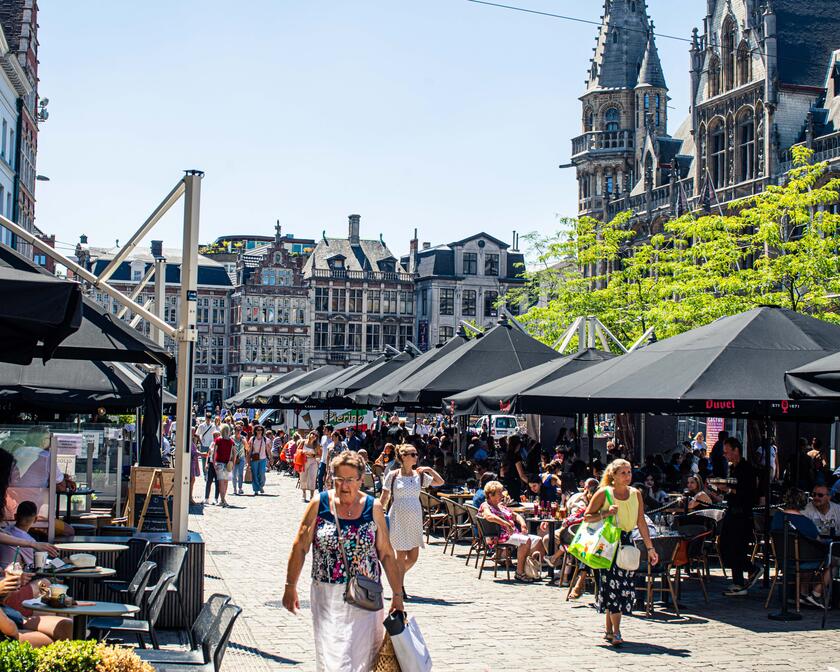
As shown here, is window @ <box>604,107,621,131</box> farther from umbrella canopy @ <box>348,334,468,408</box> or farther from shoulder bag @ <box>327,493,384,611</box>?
shoulder bag @ <box>327,493,384,611</box>

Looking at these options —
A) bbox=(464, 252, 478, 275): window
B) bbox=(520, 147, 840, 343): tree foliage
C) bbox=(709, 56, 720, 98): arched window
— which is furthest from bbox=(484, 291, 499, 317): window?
bbox=(520, 147, 840, 343): tree foliage

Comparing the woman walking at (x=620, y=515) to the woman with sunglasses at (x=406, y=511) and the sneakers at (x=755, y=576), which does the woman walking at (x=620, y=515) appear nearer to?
the woman with sunglasses at (x=406, y=511)

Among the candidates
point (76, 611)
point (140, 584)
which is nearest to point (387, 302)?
point (140, 584)

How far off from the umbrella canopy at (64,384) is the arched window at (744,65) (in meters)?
44.6

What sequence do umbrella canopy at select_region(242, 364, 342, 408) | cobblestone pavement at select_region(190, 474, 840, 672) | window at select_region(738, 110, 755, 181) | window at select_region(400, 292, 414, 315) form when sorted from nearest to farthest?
cobblestone pavement at select_region(190, 474, 840, 672)
umbrella canopy at select_region(242, 364, 342, 408)
window at select_region(738, 110, 755, 181)
window at select_region(400, 292, 414, 315)

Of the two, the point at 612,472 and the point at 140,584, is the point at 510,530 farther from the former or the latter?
the point at 140,584

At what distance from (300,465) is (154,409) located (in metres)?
16.9

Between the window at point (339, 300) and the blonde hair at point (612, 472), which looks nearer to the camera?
the blonde hair at point (612, 472)

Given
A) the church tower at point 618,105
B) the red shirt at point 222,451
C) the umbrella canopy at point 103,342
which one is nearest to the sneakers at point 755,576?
the umbrella canopy at point 103,342

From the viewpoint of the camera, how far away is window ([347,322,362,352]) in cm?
9775

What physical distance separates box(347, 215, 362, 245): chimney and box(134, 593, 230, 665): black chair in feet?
304

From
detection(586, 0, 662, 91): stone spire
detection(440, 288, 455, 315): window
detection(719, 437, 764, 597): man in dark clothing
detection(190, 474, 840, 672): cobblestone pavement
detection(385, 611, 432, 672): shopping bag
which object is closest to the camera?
detection(385, 611, 432, 672): shopping bag

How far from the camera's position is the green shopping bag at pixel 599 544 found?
10664 mm

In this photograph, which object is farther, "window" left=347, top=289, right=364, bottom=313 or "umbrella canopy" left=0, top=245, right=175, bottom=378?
"window" left=347, top=289, right=364, bottom=313
